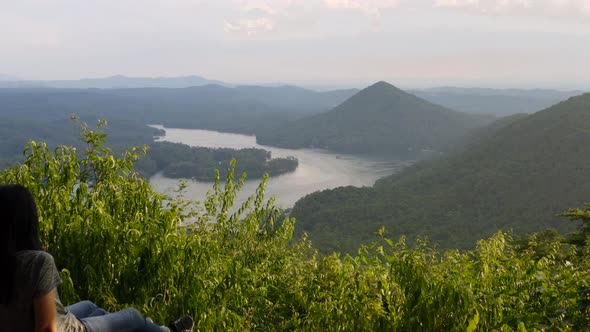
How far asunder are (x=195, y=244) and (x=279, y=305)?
7.04 ft

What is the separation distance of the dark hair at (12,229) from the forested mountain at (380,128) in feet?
518

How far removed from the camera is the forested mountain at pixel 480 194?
6172cm

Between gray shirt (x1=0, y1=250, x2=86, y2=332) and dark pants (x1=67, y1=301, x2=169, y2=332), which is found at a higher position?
gray shirt (x1=0, y1=250, x2=86, y2=332)

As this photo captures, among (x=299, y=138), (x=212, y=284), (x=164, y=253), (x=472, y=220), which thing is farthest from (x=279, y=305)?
(x=299, y=138)

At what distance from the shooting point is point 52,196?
4.58 m

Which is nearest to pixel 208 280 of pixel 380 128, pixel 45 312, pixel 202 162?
pixel 45 312

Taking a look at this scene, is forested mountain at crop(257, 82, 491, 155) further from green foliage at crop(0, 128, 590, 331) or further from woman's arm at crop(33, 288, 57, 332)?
woman's arm at crop(33, 288, 57, 332)

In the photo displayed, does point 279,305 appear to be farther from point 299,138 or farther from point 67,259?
point 299,138

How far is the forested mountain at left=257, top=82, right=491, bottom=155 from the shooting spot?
161750mm

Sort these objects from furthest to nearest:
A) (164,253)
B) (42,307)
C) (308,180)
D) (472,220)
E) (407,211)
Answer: (308,180), (407,211), (472,220), (164,253), (42,307)

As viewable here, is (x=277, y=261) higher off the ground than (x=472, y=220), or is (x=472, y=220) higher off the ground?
(x=277, y=261)

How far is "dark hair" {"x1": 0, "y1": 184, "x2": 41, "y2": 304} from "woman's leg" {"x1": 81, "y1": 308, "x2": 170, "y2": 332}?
705 millimetres

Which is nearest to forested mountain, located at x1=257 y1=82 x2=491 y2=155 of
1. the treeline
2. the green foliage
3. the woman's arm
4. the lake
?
the lake

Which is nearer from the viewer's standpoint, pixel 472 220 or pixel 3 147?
pixel 472 220
